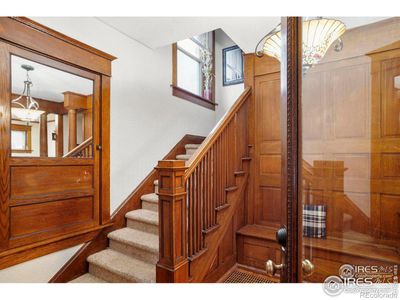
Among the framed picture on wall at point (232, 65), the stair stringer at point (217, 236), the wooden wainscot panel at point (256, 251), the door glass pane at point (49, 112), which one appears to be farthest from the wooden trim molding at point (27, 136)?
the framed picture on wall at point (232, 65)

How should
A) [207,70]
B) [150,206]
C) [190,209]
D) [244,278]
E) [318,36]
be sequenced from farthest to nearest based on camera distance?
[207,70], [150,206], [244,278], [190,209], [318,36]

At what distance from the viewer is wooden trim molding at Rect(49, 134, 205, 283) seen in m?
2.00

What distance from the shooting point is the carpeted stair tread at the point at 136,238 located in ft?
6.64

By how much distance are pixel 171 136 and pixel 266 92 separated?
1.46 meters

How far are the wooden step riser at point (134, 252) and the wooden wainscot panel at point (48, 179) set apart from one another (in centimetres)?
66

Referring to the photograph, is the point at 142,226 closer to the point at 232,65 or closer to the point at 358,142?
the point at 358,142

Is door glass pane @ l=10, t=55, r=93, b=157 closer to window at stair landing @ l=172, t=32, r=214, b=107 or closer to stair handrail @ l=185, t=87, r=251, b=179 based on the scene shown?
stair handrail @ l=185, t=87, r=251, b=179

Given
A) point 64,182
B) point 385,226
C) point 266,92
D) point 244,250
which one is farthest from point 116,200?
point 385,226

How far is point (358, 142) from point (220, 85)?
10.2ft

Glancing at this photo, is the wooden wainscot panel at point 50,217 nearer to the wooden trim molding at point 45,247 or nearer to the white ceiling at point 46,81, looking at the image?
the wooden trim molding at point 45,247

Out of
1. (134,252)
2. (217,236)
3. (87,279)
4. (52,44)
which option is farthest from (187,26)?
(87,279)

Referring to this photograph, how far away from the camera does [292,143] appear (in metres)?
0.79

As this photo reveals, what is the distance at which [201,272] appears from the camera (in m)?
1.84

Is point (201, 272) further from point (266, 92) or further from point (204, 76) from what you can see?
point (204, 76)
